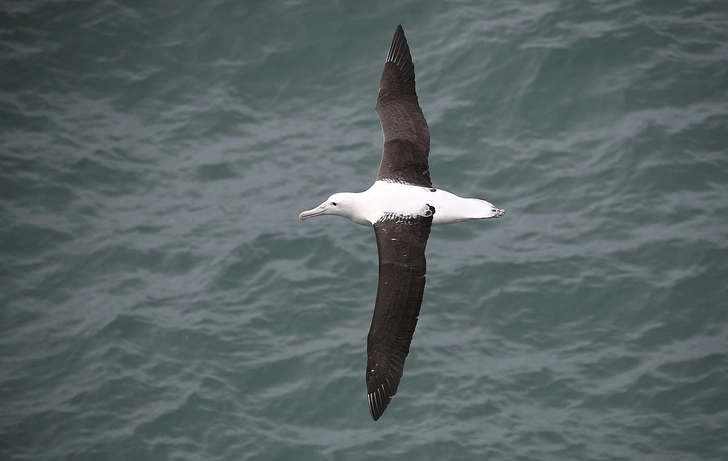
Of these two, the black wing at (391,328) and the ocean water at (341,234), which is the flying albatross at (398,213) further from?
the ocean water at (341,234)

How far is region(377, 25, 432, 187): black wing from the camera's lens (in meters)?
14.6

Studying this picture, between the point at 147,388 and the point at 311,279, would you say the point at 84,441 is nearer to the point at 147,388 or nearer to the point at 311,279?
the point at 147,388

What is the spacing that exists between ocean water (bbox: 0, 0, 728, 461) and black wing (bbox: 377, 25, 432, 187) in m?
3.83

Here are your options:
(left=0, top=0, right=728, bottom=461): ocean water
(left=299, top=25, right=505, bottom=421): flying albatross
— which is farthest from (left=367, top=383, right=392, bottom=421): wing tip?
(left=0, top=0, right=728, bottom=461): ocean water

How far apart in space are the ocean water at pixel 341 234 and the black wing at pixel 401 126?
383 centimetres

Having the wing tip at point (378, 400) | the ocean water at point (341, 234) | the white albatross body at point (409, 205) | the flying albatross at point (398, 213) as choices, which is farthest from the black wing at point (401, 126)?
the ocean water at point (341, 234)

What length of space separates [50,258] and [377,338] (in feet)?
29.2

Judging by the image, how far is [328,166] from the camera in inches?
791

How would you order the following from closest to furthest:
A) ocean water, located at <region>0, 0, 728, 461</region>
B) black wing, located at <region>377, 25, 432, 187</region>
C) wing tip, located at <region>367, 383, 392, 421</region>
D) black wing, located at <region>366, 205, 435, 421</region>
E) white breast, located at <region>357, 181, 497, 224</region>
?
wing tip, located at <region>367, 383, 392, 421</region>, black wing, located at <region>366, 205, 435, 421</region>, white breast, located at <region>357, 181, 497, 224</region>, black wing, located at <region>377, 25, 432, 187</region>, ocean water, located at <region>0, 0, 728, 461</region>

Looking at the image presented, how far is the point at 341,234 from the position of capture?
1905 cm

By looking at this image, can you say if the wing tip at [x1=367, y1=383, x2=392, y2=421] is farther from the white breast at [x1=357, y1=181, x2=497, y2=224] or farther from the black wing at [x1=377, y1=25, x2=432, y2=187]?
the black wing at [x1=377, y1=25, x2=432, y2=187]

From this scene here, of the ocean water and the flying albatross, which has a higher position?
the flying albatross

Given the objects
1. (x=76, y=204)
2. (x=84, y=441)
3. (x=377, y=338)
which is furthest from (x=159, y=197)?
(x=377, y=338)

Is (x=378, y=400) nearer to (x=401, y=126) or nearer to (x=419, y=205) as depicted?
(x=419, y=205)
